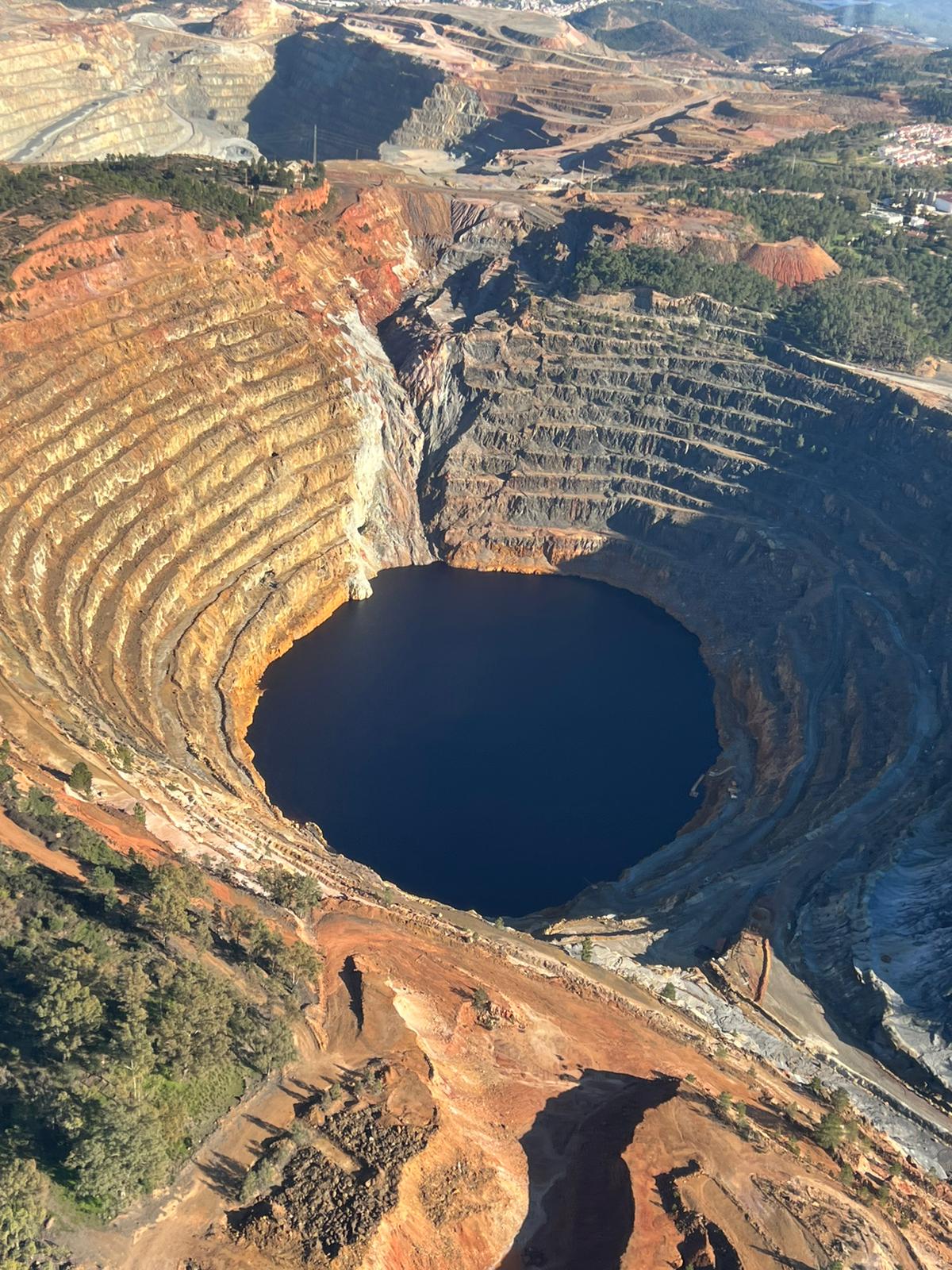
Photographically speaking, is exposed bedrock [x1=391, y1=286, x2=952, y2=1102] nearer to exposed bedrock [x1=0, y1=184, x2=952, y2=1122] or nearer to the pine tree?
exposed bedrock [x1=0, y1=184, x2=952, y2=1122]

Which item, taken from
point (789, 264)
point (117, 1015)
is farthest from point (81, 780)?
point (789, 264)

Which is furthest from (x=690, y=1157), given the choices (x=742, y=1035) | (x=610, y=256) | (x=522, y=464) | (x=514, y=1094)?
(x=610, y=256)

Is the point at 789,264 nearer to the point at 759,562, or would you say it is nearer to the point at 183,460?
the point at 759,562

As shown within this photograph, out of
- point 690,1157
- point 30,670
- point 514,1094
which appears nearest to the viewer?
point 690,1157

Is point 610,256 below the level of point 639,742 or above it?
above

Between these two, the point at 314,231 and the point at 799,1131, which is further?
the point at 314,231

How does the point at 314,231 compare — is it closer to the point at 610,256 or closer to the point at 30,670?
the point at 610,256

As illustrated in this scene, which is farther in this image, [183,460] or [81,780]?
[183,460]
